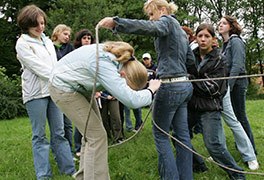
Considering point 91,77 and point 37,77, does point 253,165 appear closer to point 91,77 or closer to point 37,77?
point 91,77

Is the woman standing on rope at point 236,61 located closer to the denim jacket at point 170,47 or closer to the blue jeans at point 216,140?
the blue jeans at point 216,140

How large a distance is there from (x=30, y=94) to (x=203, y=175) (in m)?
2.03

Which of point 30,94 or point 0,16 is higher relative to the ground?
point 0,16

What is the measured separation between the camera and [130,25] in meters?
3.26

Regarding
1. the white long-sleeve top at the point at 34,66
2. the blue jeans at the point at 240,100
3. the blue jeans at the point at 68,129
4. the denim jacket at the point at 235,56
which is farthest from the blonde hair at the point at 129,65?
the blue jeans at the point at 68,129

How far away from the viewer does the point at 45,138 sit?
4309mm

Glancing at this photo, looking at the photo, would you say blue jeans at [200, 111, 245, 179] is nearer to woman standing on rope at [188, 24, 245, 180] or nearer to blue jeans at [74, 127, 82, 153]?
woman standing on rope at [188, 24, 245, 180]

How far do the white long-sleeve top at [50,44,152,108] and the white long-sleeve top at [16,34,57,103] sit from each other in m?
0.60

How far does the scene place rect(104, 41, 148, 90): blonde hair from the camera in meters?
3.32

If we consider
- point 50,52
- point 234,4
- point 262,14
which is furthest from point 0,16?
point 50,52

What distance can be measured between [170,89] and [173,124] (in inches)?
17.0

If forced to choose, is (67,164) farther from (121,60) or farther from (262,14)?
(262,14)

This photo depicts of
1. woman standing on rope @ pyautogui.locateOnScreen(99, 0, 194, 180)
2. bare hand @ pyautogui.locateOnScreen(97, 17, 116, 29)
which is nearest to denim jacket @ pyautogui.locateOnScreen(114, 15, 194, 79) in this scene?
woman standing on rope @ pyautogui.locateOnScreen(99, 0, 194, 180)

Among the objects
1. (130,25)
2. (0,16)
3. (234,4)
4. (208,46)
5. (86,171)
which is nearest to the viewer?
(130,25)
